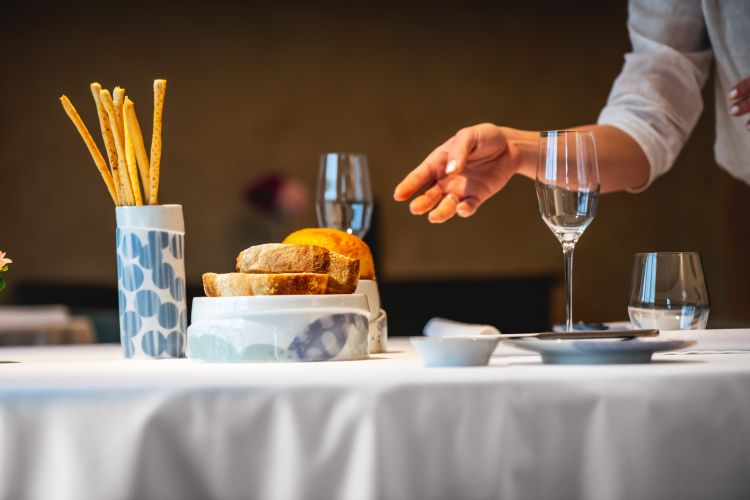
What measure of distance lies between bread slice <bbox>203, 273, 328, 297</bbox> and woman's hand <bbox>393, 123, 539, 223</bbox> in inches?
11.6

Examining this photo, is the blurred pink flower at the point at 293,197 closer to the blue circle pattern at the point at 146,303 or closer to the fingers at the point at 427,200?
the fingers at the point at 427,200

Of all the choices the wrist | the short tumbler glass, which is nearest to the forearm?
the wrist

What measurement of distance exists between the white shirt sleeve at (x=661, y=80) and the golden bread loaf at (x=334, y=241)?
0.89m

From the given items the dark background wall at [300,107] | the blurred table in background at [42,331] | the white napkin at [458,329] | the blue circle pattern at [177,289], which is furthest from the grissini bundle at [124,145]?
the dark background wall at [300,107]

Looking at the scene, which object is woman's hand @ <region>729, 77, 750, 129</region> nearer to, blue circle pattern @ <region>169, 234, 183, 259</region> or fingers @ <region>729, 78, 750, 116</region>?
fingers @ <region>729, 78, 750, 116</region>

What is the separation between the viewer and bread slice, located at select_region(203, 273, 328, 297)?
47.3 inches

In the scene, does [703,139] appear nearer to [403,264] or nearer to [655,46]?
[403,264]

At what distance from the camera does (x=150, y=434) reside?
32.8 inches

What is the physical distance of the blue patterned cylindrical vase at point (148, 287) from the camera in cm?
133

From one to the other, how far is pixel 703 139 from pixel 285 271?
660cm

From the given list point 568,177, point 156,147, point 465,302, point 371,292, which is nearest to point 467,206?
point 371,292

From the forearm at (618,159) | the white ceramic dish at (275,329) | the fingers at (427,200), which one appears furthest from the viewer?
the forearm at (618,159)

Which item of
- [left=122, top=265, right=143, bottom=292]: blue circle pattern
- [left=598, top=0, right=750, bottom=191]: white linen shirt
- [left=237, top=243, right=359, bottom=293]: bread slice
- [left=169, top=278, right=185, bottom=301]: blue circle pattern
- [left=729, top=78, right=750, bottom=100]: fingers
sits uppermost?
[left=598, top=0, right=750, bottom=191]: white linen shirt

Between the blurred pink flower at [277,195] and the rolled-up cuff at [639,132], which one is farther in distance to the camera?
the blurred pink flower at [277,195]
